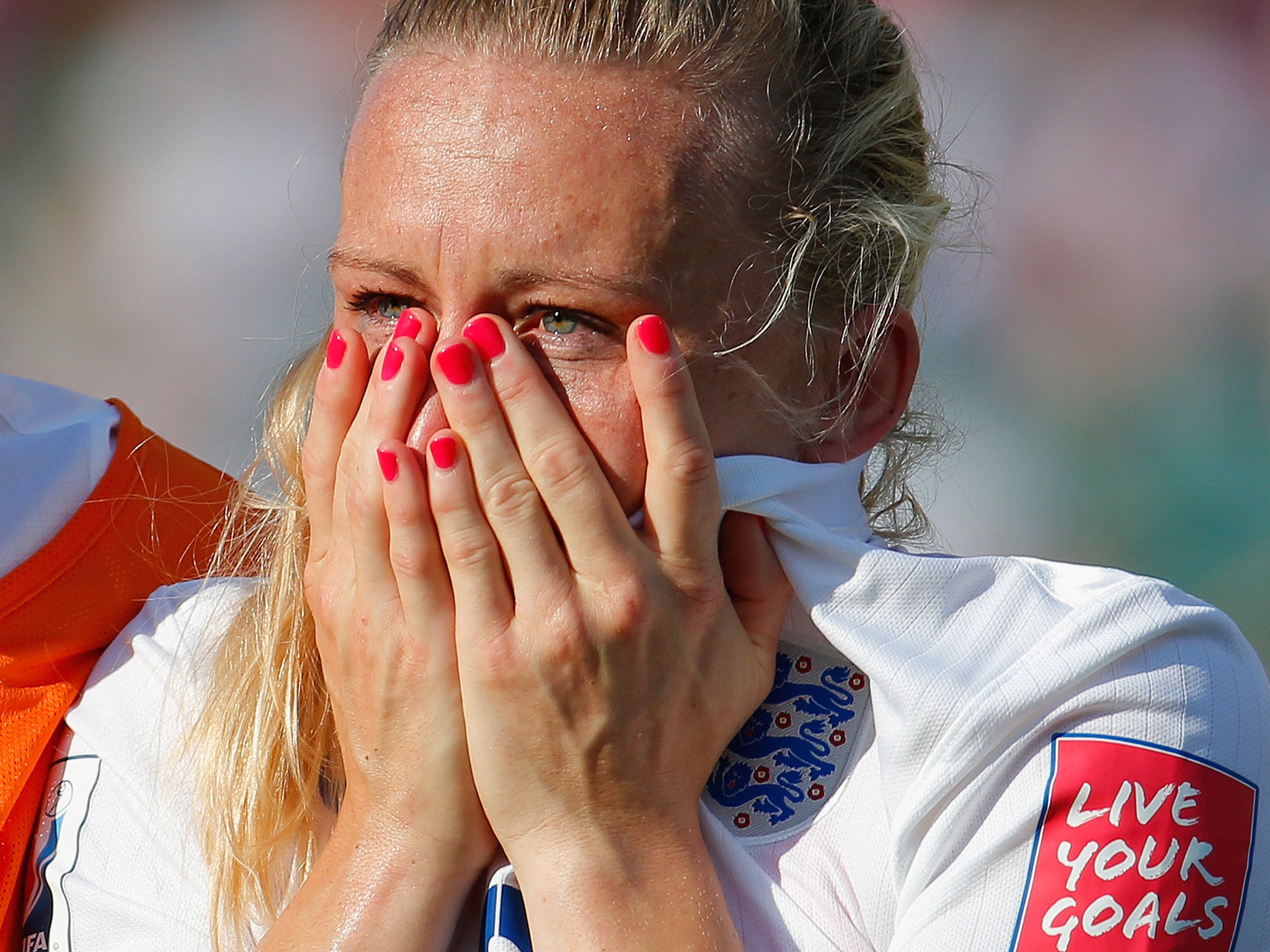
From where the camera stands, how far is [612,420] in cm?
132

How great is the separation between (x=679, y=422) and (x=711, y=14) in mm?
483

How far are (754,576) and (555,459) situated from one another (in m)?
0.27

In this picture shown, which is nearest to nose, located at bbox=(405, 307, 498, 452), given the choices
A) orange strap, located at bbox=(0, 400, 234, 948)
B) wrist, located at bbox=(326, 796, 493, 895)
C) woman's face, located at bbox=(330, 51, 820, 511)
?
woman's face, located at bbox=(330, 51, 820, 511)

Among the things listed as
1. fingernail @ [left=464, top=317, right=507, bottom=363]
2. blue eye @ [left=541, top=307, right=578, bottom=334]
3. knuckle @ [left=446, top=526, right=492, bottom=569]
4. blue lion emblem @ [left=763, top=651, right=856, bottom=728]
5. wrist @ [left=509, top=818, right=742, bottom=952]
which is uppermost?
blue eye @ [left=541, top=307, right=578, bottom=334]

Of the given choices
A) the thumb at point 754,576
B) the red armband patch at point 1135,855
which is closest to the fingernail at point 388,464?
the thumb at point 754,576

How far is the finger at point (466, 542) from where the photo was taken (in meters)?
1.30

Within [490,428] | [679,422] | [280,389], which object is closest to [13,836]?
[280,389]

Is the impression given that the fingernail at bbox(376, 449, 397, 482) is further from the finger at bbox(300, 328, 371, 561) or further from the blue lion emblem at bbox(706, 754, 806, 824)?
the blue lion emblem at bbox(706, 754, 806, 824)

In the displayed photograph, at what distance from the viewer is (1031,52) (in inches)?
199

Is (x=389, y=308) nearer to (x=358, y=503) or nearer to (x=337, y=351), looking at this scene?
(x=337, y=351)

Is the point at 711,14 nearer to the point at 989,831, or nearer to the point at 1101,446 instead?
the point at 989,831

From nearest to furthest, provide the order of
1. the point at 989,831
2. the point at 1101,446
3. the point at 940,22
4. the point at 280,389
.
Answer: the point at 989,831 < the point at 280,389 < the point at 1101,446 < the point at 940,22

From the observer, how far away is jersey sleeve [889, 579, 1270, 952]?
1169 millimetres

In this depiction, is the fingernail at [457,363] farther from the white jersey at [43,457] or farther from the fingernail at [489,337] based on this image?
the white jersey at [43,457]
